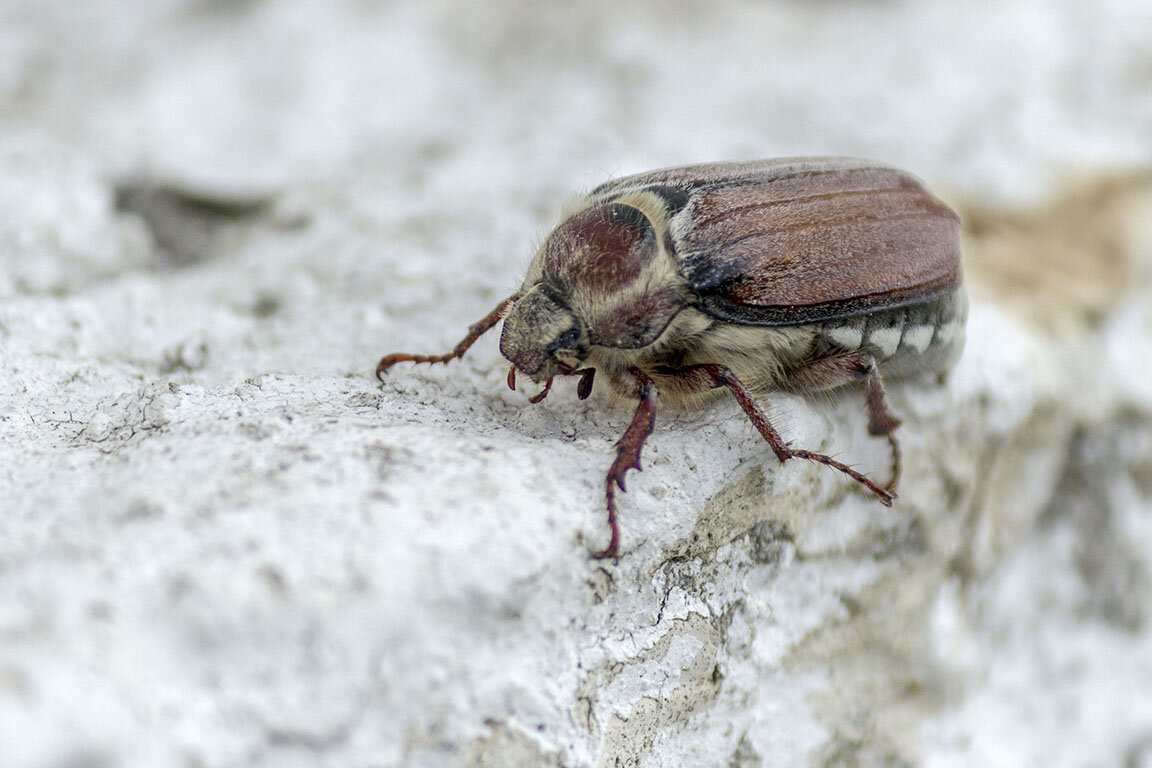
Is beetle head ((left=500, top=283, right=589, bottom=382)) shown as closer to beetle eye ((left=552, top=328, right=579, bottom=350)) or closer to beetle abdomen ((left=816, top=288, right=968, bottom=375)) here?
beetle eye ((left=552, top=328, right=579, bottom=350))

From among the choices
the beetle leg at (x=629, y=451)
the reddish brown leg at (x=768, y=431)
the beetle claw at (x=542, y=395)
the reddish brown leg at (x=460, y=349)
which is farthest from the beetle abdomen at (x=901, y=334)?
the reddish brown leg at (x=460, y=349)

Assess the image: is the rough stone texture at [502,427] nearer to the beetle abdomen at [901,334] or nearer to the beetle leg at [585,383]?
the beetle leg at [585,383]

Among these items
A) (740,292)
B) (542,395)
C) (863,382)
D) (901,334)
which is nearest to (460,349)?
(542,395)

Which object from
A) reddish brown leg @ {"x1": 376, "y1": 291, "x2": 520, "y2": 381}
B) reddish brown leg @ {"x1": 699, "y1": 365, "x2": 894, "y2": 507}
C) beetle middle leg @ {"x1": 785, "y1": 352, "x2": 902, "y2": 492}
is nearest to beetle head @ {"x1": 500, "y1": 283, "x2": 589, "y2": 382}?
reddish brown leg @ {"x1": 376, "y1": 291, "x2": 520, "y2": 381}

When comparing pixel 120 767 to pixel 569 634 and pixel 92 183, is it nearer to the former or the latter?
pixel 569 634

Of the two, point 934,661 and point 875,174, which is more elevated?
point 875,174

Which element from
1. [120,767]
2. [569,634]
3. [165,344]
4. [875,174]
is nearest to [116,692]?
[120,767]
